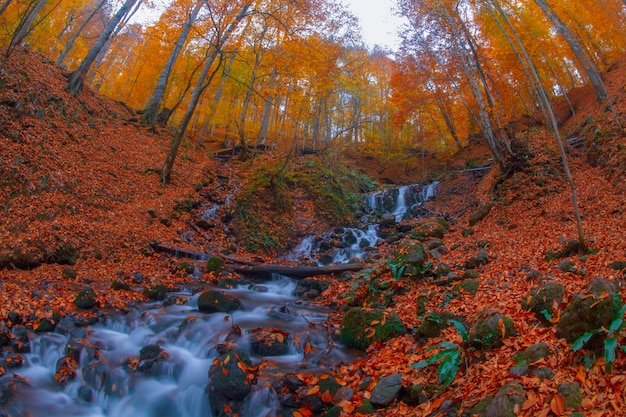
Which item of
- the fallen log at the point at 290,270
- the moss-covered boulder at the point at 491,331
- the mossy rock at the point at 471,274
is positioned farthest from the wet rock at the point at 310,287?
the moss-covered boulder at the point at 491,331

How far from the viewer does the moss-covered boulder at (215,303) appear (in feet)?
25.2

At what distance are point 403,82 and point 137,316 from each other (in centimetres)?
1562

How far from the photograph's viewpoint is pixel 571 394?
3.05 m

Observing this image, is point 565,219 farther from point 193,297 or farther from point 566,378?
point 193,297

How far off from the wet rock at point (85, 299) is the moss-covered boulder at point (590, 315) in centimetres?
741

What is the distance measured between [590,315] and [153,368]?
5.92 m

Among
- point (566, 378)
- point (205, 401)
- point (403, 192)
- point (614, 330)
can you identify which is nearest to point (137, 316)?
point (205, 401)

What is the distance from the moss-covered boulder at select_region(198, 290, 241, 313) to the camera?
7691 mm

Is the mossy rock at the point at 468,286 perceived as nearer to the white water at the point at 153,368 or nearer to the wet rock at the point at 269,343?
the white water at the point at 153,368

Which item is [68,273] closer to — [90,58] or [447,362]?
[447,362]

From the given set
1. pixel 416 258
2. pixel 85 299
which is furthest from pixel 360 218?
pixel 85 299

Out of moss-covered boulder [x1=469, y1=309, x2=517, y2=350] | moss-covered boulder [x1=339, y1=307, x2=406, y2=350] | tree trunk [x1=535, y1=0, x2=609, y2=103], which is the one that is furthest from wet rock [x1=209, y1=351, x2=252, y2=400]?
tree trunk [x1=535, y1=0, x2=609, y2=103]

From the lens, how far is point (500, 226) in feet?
37.1

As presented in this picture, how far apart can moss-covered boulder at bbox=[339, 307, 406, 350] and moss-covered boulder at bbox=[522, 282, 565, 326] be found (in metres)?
Result: 1.99
